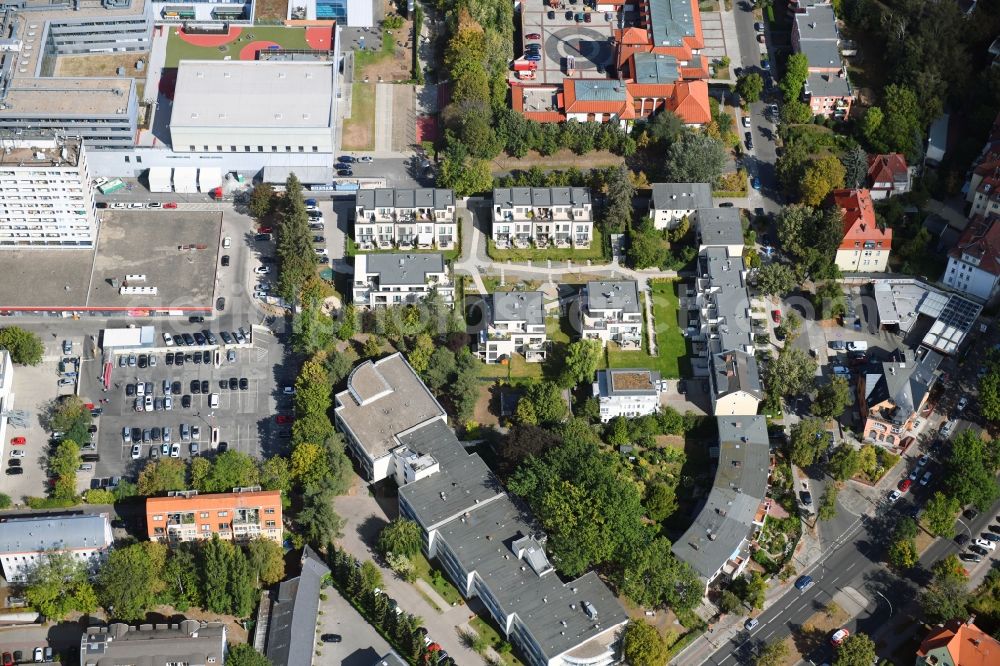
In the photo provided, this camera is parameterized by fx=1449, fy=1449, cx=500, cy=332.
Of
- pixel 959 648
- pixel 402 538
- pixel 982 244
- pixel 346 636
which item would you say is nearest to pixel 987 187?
pixel 982 244

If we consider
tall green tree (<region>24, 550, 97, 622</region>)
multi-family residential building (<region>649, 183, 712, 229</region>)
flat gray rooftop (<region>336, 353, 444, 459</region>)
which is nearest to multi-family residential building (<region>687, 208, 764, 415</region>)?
multi-family residential building (<region>649, 183, 712, 229</region>)

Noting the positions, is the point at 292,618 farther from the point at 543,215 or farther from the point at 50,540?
the point at 543,215

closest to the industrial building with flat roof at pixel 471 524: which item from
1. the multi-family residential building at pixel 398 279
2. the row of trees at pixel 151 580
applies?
the multi-family residential building at pixel 398 279

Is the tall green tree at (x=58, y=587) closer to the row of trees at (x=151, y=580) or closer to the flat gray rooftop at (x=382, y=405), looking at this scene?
the row of trees at (x=151, y=580)

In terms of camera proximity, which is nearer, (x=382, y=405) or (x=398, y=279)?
(x=382, y=405)

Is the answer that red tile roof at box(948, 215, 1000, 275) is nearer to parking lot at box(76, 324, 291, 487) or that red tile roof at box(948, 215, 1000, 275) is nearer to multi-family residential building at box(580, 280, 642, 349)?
multi-family residential building at box(580, 280, 642, 349)

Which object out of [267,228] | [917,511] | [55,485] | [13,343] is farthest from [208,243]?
[917,511]
